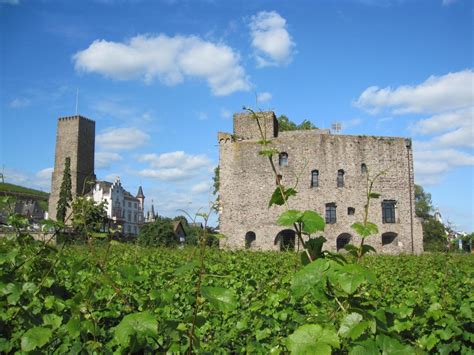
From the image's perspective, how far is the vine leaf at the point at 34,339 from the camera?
188 cm

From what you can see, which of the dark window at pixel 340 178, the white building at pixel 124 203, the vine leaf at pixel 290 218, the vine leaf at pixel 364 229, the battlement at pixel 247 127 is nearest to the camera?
the vine leaf at pixel 290 218

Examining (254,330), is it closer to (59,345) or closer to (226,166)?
(59,345)

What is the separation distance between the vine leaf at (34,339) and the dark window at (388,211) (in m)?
28.8

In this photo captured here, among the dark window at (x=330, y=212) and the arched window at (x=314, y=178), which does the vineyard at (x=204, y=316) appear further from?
the arched window at (x=314, y=178)

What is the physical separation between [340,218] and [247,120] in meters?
8.51

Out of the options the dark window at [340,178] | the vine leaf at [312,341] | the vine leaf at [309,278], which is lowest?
the vine leaf at [312,341]

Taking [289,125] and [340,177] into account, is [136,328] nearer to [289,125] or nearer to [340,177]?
[340,177]

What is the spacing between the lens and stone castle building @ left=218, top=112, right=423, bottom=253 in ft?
94.9

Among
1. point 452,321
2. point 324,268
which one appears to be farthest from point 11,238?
point 452,321

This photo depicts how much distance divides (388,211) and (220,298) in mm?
28975

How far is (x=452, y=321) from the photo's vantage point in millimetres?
3105

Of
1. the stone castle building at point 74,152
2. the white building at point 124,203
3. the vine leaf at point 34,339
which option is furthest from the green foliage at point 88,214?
the white building at point 124,203

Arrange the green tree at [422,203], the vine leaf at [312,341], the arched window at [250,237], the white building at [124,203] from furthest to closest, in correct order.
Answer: the white building at [124,203]
the green tree at [422,203]
the arched window at [250,237]
the vine leaf at [312,341]

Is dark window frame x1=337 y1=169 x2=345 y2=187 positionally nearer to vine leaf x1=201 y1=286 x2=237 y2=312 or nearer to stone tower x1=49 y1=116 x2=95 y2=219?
vine leaf x1=201 y1=286 x2=237 y2=312
